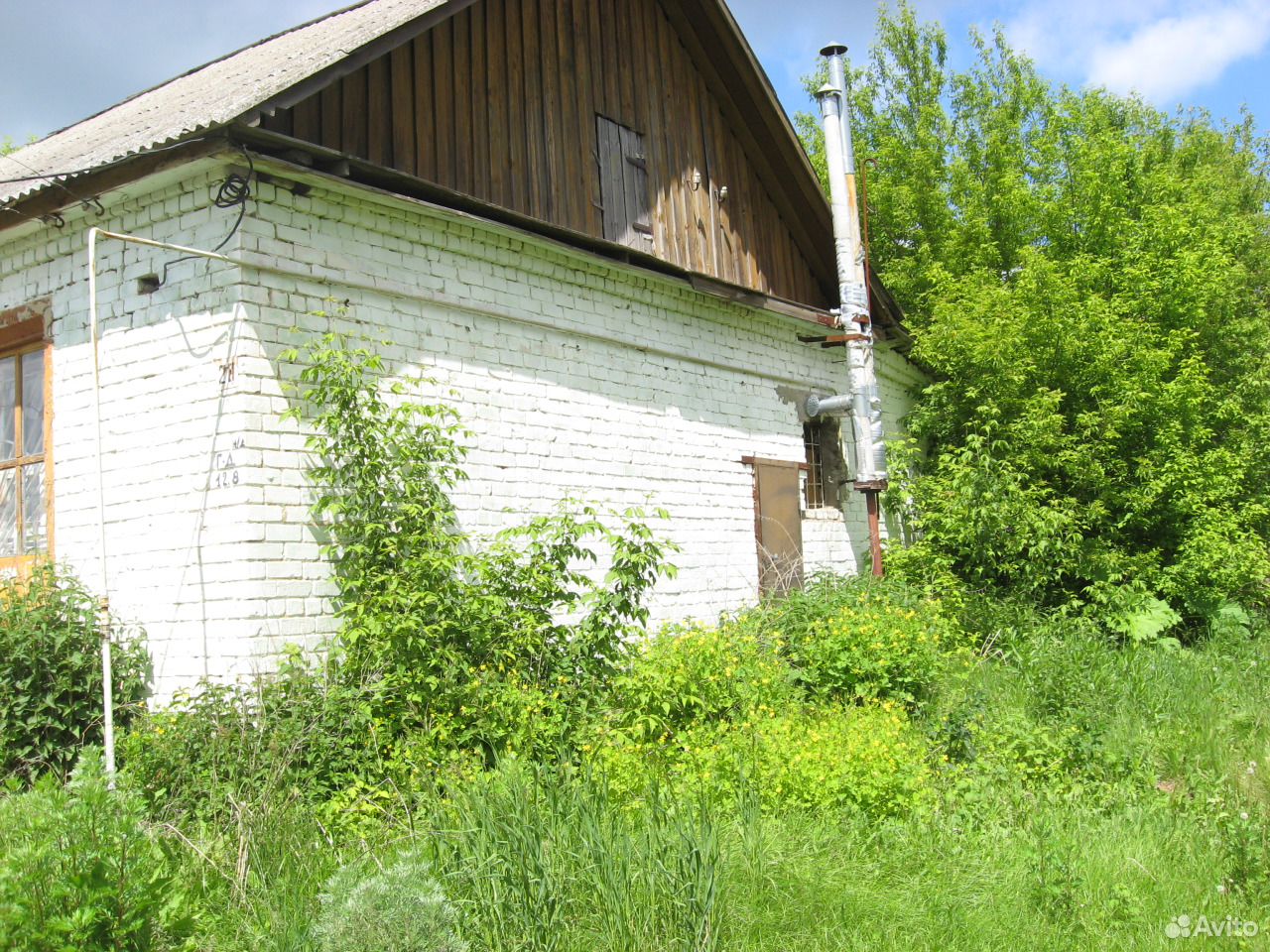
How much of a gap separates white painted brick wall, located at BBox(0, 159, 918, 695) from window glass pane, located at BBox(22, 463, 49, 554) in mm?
240

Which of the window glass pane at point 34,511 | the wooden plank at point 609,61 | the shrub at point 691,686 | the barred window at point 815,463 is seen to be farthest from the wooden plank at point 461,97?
the barred window at point 815,463

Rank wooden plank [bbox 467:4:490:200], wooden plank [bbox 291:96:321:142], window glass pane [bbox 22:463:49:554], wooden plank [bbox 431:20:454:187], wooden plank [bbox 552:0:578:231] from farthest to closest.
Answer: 1. wooden plank [bbox 552:0:578:231]
2. wooden plank [bbox 467:4:490:200]
3. wooden plank [bbox 431:20:454:187]
4. window glass pane [bbox 22:463:49:554]
5. wooden plank [bbox 291:96:321:142]

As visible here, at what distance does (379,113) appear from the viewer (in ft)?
23.1

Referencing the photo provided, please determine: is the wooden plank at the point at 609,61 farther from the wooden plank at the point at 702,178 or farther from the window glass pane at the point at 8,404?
the window glass pane at the point at 8,404

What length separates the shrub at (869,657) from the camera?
7094mm

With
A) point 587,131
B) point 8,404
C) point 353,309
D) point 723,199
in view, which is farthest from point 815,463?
point 8,404

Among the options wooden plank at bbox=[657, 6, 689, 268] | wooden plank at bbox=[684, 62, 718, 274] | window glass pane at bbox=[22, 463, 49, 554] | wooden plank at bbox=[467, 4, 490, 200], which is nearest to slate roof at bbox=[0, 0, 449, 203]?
wooden plank at bbox=[467, 4, 490, 200]

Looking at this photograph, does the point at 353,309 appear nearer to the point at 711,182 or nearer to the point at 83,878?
the point at 83,878

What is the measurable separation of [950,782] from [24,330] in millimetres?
6565

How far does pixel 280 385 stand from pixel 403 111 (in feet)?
7.50

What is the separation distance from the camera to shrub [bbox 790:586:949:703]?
7.09 meters

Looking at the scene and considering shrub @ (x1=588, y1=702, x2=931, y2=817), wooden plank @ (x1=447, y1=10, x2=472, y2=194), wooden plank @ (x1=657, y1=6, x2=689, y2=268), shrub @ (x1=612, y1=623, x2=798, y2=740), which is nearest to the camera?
shrub @ (x1=588, y1=702, x2=931, y2=817)

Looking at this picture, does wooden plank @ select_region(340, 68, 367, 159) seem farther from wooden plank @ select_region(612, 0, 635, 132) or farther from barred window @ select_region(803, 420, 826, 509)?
barred window @ select_region(803, 420, 826, 509)

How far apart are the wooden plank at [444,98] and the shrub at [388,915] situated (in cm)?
520
